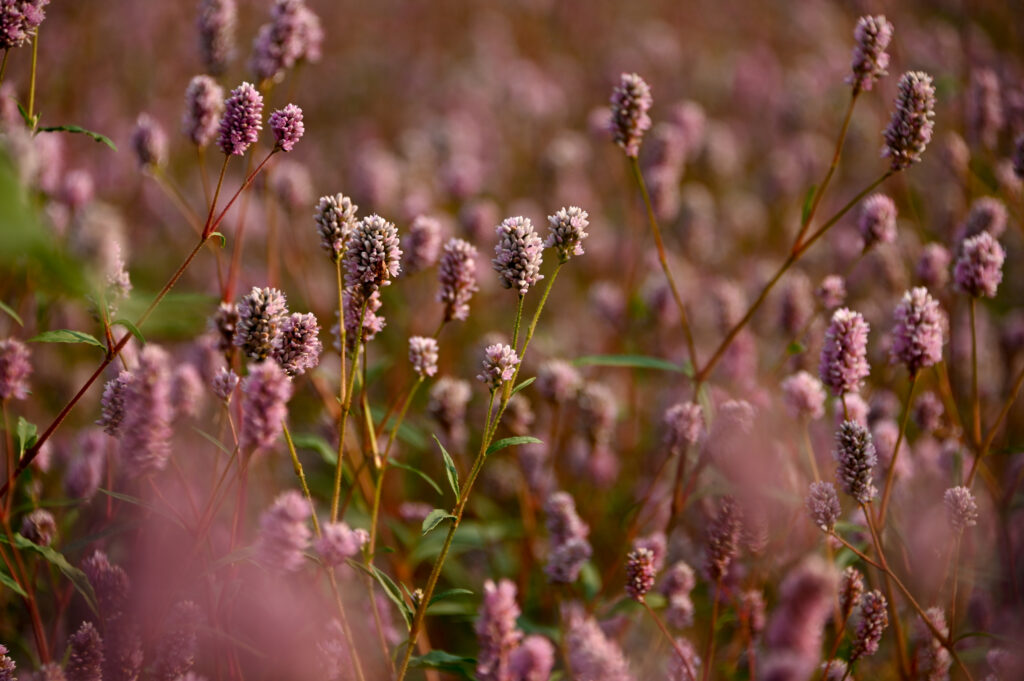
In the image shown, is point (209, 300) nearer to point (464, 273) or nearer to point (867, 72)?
point (464, 273)

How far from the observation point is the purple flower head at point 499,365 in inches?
64.3

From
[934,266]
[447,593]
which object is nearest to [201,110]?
[447,593]

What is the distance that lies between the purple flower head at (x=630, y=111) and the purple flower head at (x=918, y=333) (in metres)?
0.84

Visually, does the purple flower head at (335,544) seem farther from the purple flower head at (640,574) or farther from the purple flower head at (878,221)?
the purple flower head at (878,221)

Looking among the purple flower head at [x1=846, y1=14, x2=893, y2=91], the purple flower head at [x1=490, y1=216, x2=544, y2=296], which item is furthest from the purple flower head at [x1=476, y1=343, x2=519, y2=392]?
the purple flower head at [x1=846, y1=14, x2=893, y2=91]

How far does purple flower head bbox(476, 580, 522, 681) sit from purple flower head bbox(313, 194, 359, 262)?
76 centimetres

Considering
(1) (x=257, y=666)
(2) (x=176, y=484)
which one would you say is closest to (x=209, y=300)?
(2) (x=176, y=484)

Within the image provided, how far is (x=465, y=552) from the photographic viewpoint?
10.5ft

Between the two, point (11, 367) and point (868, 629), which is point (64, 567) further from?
point (868, 629)

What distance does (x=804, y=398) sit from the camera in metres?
2.14

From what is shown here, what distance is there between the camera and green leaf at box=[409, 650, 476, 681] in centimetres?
168

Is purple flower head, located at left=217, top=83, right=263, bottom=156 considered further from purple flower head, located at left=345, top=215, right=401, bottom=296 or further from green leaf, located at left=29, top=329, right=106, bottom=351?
green leaf, located at left=29, top=329, right=106, bottom=351

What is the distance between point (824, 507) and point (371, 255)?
1.12m

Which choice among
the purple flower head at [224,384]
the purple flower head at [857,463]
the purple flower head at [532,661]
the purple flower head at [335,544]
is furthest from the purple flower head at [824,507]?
the purple flower head at [224,384]
